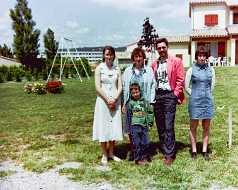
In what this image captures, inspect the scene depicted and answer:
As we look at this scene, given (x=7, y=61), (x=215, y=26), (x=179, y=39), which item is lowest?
(x=7, y=61)

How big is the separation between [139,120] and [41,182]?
1.81m

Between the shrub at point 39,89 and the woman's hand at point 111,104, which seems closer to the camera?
the woman's hand at point 111,104

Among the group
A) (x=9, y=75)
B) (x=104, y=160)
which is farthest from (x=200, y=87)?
(x=9, y=75)

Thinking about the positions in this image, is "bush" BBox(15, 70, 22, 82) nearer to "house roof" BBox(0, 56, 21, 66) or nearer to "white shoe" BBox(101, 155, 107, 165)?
"house roof" BBox(0, 56, 21, 66)

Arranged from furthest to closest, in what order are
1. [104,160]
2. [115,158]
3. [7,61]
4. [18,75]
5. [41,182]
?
[7,61] < [18,75] < [115,158] < [104,160] < [41,182]

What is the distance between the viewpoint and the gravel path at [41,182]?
5.91 metres

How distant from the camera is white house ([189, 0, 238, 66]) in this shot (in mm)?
40156

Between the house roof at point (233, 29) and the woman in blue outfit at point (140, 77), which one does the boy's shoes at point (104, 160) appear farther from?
the house roof at point (233, 29)

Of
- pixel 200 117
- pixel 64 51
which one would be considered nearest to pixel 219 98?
pixel 200 117

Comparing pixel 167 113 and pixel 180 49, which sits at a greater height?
pixel 180 49

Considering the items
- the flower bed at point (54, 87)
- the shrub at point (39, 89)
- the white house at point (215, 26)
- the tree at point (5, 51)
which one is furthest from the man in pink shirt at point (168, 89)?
the tree at point (5, 51)

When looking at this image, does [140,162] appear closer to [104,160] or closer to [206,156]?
[104,160]

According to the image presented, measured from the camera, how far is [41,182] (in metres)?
6.21

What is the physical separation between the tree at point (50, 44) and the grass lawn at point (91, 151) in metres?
28.7
